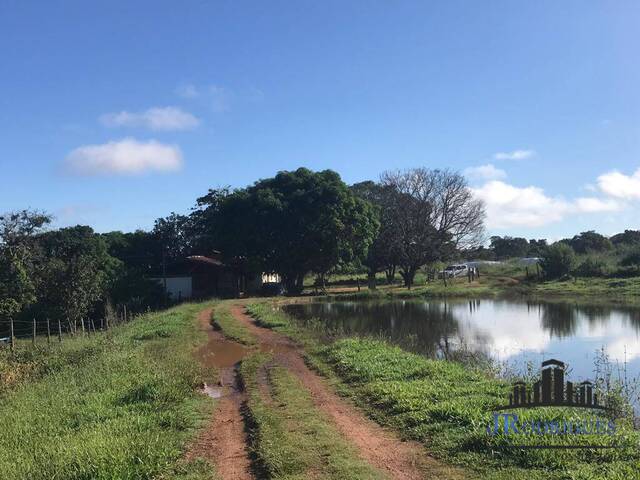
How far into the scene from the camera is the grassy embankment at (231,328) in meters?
17.1

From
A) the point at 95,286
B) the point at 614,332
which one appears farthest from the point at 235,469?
the point at 95,286

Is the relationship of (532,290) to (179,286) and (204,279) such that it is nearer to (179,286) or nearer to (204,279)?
(204,279)

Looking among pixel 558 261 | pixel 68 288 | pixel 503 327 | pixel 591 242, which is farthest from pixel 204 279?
pixel 591 242

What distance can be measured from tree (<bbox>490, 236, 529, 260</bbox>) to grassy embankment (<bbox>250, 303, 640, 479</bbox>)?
3648 inches

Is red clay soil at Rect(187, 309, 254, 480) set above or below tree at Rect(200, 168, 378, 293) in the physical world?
below

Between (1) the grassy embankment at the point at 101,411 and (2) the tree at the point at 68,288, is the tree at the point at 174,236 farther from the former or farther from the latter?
(1) the grassy embankment at the point at 101,411

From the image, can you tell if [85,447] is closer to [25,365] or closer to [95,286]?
[25,365]

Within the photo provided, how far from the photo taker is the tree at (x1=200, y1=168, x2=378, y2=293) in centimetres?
3850

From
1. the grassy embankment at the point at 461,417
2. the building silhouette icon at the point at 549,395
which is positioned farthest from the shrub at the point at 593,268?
the building silhouette icon at the point at 549,395

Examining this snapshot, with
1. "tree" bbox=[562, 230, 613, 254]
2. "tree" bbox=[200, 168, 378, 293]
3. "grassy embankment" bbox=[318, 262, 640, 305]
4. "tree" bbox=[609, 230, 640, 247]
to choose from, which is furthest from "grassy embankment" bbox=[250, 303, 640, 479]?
"tree" bbox=[609, 230, 640, 247]

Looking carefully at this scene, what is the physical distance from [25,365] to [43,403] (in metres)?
6.12

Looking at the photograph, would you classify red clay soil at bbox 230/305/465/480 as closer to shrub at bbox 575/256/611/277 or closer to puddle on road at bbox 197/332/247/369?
puddle on road at bbox 197/332/247/369

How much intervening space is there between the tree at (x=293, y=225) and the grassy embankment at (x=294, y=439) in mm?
28390

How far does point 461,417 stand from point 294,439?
2255mm
